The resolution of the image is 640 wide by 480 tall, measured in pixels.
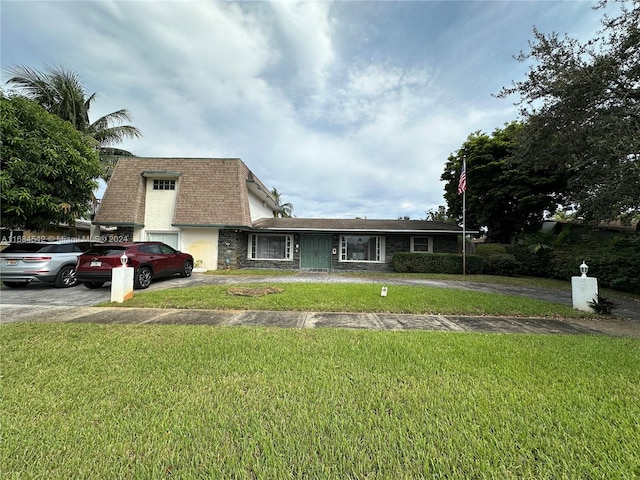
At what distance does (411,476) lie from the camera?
1509 mm

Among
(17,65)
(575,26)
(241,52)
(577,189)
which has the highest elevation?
(17,65)

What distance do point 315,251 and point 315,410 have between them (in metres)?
13.6

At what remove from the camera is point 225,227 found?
1387 cm

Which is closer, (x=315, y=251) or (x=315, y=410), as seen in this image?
(x=315, y=410)

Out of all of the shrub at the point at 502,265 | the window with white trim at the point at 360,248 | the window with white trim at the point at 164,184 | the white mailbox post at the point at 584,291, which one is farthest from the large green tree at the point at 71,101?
the shrub at the point at 502,265

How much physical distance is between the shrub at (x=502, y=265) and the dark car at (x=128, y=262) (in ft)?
48.9

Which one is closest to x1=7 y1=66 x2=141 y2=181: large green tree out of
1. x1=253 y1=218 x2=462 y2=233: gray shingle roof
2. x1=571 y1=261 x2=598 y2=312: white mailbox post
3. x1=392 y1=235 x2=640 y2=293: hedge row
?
x1=253 y1=218 x2=462 y2=233: gray shingle roof

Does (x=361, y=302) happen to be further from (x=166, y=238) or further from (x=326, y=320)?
(x=166, y=238)

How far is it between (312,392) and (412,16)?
11532 mm

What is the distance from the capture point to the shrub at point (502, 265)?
13281 millimetres

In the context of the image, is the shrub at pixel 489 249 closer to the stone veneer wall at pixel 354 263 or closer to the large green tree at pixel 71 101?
the stone veneer wall at pixel 354 263

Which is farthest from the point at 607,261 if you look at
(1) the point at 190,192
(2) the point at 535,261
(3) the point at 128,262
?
(1) the point at 190,192

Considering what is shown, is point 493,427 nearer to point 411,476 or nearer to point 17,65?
point 411,476

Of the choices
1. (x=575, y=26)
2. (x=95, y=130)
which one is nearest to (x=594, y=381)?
(x=575, y=26)
